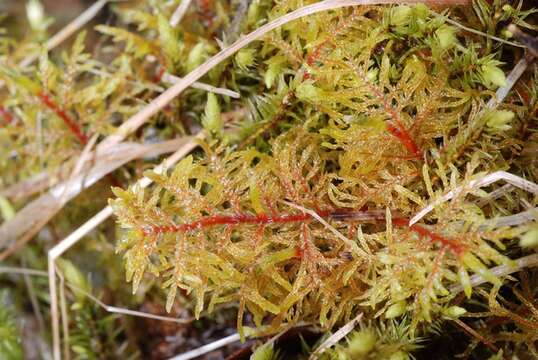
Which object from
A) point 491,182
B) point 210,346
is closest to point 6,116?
point 210,346

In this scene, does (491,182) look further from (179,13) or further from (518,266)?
(179,13)

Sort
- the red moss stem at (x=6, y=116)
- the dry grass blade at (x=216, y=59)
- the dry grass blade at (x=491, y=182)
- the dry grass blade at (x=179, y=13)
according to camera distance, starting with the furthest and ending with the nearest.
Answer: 1. the red moss stem at (x=6, y=116)
2. the dry grass blade at (x=179, y=13)
3. the dry grass blade at (x=216, y=59)
4. the dry grass blade at (x=491, y=182)

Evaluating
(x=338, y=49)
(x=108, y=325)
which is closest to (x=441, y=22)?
(x=338, y=49)

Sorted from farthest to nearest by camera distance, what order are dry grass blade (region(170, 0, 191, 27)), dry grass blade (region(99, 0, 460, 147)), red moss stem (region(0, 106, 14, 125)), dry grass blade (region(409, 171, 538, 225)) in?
red moss stem (region(0, 106, 14, 125)) < dry grass blade (region(170, 0, 191, 27)) < dry grass blade (region(99, 0, 460, 147)) < dry grass blade (region(409, 171, 538, 225))

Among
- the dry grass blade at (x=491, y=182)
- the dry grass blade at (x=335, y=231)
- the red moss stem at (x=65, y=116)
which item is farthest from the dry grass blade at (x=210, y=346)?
the red moss stem at (x=65, y=116)

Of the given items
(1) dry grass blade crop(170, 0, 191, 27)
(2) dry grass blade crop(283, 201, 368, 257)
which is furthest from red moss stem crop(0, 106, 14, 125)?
(2) dry grass blade crop(283, 201, 368, 257)

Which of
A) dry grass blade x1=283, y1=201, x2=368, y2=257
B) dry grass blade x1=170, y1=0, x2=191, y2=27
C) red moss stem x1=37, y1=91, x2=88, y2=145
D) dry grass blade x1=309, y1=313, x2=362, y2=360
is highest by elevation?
dry grass blade x1=170, y1=0, x2=191, y2=27

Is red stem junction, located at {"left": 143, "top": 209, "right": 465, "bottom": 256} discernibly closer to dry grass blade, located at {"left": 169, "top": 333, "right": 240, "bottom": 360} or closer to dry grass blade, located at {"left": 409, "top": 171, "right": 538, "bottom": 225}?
dry grass blade, located at {"left": 409, "top": 171, "right": 538, "bottom": 225}

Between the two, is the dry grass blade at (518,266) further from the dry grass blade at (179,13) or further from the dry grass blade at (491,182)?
the dry grass blade at (179,13)

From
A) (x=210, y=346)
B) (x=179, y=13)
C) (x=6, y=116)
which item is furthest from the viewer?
(x=6, y=116)
